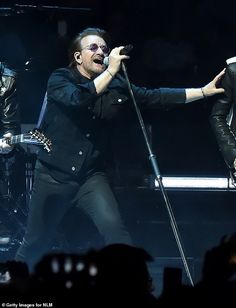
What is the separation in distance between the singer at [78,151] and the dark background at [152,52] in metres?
1.74

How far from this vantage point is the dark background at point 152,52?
7266mm

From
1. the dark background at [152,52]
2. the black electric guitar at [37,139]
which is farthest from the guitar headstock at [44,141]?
the dark background at [152,52]

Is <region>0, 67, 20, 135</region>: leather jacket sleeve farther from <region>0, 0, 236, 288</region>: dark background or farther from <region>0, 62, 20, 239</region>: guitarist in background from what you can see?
<region>0, 0, 236, 288</region>: dark background

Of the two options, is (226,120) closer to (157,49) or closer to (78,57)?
(78,57)

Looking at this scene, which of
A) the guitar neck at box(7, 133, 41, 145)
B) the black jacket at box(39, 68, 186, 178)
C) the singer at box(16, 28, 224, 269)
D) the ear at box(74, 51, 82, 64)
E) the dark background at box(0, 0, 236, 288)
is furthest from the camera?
the dark background at box(0, 0, 236, 288)

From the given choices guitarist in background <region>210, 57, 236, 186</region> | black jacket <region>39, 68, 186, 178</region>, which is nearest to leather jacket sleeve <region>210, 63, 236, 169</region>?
guitarist in background <region>210, 57, 236, 186</region>

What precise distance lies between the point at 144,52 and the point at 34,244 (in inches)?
111

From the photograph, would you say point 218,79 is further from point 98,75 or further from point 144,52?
point 144,52

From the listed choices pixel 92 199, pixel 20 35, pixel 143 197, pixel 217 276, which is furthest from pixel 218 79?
pixel 217 276

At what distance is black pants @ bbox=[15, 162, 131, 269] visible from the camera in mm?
5145

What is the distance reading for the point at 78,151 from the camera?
208 inches

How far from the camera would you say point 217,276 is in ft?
7.76

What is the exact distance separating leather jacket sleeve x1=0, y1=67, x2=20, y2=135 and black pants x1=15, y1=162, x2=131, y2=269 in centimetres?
120

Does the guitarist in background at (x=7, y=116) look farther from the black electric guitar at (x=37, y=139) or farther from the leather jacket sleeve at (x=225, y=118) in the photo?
the leather jacket sleeve at (x=225, y=118)
